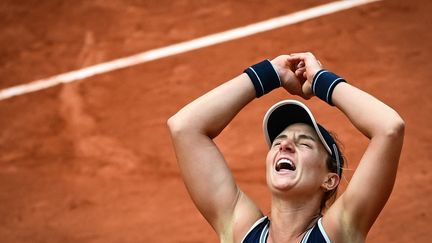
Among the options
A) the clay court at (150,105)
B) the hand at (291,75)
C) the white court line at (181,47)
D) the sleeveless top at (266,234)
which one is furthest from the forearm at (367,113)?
the white court line at (181,47)

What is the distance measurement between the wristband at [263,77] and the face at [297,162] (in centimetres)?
31

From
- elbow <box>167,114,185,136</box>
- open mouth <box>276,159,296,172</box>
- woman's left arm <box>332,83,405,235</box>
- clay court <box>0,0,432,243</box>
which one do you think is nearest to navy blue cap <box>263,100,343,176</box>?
open mouth <box>276,159,296,172</box>

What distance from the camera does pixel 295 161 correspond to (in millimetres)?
5398

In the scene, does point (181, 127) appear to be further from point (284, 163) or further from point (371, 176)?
point (371, 176)

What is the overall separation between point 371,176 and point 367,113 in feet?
1.07

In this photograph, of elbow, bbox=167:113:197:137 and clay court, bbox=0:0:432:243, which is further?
clay court, bbox=0:0:432:243

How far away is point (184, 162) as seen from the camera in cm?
562

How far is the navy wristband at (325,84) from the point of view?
18.0 feet

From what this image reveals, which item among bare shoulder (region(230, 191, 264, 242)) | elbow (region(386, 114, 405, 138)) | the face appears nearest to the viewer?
elbow (region(386, 114, 405, 138))

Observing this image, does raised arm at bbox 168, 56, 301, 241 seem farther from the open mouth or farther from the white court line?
the white court line

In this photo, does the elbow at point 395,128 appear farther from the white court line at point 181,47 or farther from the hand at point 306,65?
the white court line at point 181,47

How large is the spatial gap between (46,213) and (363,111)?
450 centimetres

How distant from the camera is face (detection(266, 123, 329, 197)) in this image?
5.33 meters

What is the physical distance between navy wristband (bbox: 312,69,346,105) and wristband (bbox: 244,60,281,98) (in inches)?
10.0
